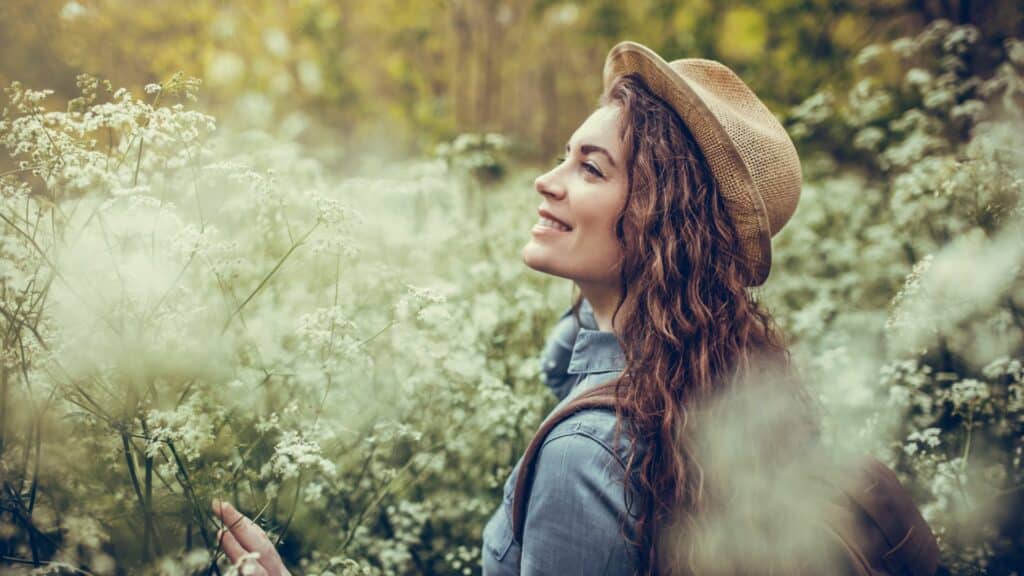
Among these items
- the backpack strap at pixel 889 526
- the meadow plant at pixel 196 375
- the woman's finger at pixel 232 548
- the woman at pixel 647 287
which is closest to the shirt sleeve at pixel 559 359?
the meadow plant at pixel 196 375

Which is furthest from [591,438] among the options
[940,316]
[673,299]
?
[940,316]

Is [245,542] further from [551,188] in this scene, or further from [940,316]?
[940,316]

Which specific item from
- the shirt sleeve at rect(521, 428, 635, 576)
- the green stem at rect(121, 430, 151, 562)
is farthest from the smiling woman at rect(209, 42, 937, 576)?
the green stem at rect(121, 430, 151, 562)

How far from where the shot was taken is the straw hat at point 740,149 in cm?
155

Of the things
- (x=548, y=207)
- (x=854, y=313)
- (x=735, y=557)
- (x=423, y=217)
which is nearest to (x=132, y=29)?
(x=423, y=217)

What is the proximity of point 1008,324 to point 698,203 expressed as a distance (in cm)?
183

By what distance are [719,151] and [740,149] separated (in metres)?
0.05

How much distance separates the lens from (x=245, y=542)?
1.51 m

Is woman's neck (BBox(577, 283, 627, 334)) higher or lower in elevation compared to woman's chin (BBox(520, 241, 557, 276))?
lower

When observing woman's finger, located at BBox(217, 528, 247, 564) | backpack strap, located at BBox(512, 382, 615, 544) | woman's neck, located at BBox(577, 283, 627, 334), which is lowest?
woman's finger, located at BBox(217, 528, 247, 564)

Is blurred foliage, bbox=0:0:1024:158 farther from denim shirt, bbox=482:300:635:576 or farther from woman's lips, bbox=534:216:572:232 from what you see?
denim shirt, bbox=482:300:635:576

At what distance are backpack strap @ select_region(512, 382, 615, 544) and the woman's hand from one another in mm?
551

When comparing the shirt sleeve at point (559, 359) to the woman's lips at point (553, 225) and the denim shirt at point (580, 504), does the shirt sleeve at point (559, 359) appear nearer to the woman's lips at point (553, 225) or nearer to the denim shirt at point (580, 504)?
the woman's lips at point (553, 225)

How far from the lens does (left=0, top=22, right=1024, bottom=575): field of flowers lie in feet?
4.90
